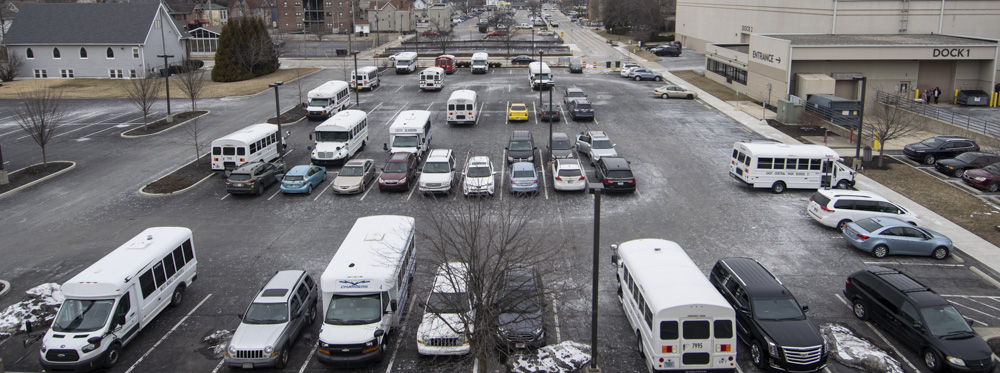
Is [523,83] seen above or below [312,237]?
above

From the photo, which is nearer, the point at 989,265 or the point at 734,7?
the point at 989,265

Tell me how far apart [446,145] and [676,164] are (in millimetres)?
12921

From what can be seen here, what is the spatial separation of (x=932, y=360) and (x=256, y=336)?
16.2 metres

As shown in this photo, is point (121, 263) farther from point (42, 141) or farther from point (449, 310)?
point (42, 141)

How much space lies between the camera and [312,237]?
25359mm

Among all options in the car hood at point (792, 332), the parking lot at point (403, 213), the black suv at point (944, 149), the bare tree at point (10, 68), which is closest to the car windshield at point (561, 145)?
the parking lot at point (403, 213)

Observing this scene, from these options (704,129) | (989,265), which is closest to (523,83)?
(704,129)

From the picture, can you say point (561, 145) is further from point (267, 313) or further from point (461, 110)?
point (267, 313)

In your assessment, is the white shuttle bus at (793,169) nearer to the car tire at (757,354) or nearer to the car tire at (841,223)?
the car tire at (841,223)

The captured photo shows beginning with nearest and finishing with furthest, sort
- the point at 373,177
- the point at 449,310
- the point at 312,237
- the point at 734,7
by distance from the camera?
the point at 449,310, the point at 312,237, the point at 373,177, the point at 734,7

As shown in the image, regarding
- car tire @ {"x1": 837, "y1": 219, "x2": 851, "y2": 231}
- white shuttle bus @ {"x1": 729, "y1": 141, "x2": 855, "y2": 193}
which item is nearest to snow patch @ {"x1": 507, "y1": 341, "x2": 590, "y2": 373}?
car tire @ {"x1": 837, "y1": 219, "x2": 851, "y2": 231}

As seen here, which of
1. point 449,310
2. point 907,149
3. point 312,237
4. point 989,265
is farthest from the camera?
point 907,149

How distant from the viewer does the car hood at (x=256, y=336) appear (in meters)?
16.0

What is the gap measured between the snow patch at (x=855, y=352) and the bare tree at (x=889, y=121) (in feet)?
64.4
